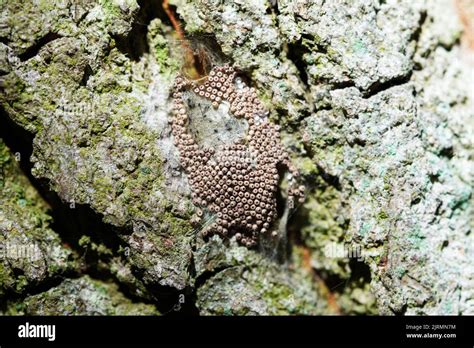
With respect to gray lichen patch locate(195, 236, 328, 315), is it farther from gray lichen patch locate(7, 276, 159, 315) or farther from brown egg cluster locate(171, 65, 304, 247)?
gray lichen patch locate(7, 276, 159, 315)

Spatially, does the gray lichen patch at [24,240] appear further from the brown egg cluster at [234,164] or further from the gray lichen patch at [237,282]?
the brown egg cluster at [234,164]

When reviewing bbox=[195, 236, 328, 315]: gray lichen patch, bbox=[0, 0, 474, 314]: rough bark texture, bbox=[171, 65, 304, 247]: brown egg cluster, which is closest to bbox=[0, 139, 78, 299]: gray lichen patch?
bbox=[0, 0, 474, 314]: rough bark texture

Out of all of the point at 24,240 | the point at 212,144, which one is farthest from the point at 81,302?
the point at 212,144

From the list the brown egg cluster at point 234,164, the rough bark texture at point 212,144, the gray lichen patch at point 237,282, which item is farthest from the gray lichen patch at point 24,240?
the brown egg cluster at point 234,164

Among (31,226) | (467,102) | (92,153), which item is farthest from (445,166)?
Answer: (31,226)

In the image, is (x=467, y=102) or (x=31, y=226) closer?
(x=31, y=226)
